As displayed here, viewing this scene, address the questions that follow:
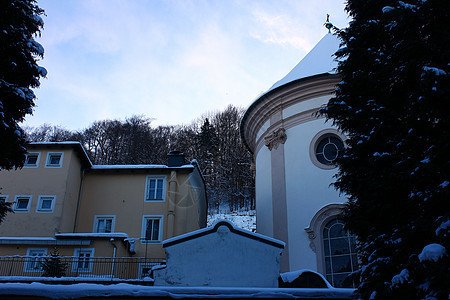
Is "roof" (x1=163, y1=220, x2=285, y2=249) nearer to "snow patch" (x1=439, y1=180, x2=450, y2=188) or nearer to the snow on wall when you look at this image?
the snow on wall

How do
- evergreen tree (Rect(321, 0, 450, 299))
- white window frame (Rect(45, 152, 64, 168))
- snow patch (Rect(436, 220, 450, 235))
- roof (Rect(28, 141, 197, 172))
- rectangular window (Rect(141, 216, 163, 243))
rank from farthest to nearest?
roof (Rect(28, 141, 197, 172))
white window frame (Rect(45, 152, 64, 168))
rectangular window (Rect(141, 216, 163, 243))
evergreen tree (Rect(321, 0, 450, 299))
snow patch (Rect(436, 220, 450, 235))

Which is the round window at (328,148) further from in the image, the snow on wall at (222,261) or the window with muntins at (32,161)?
the window with muntins at (32,161)

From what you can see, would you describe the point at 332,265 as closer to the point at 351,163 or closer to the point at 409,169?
the point at 351,163

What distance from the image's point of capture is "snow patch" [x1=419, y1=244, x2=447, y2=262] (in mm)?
5422

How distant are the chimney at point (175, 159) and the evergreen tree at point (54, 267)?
771cm

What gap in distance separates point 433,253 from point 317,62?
14.5 m

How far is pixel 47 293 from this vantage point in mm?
6277

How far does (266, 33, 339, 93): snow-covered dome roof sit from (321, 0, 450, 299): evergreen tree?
29.3 feet

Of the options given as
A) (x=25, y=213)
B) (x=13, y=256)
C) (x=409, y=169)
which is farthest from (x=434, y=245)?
(x=25, y=213)

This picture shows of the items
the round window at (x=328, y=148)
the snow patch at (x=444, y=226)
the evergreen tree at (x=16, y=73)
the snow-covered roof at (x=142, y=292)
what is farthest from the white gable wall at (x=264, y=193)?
the snow patch at (x=444, y=226)

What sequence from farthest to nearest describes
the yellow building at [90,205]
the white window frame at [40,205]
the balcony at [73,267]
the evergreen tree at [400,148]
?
1. the white window frame at [40,205]
2. the yellow building at [90,205]
3. the balcony at [73,267]
4. the evergreen tree at [400,148]

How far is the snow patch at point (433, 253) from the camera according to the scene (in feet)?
17.8

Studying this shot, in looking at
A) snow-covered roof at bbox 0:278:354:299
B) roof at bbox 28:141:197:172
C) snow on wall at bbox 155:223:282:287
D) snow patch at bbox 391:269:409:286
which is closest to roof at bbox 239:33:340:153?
roof at bbox 28:141:197:172

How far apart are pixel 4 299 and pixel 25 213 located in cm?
1532
